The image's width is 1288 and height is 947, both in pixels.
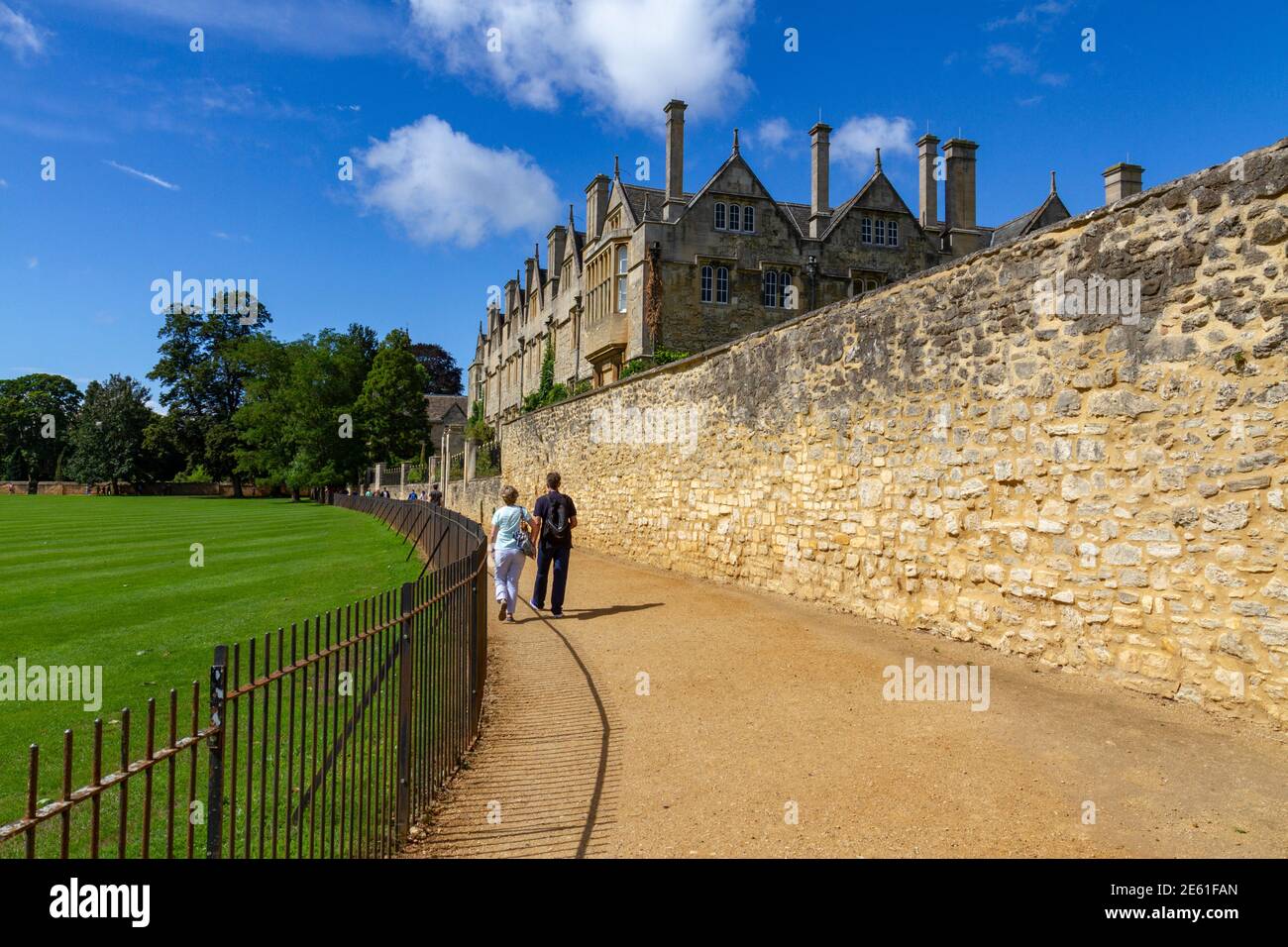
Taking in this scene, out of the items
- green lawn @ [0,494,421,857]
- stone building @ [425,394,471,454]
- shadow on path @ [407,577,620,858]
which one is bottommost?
shadow on path @ [407,577,620,858]

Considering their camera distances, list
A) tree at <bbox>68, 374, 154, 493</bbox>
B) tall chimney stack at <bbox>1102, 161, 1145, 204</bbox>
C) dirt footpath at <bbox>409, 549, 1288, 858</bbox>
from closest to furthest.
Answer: dirt footpath at <bbox>409, 549, 1288, 858</bbox>, tall chimney stack at <bbox>1102, 161, 1145, 204</bbox>, tree at <bbox>68, 374, 154, 493</bbox>

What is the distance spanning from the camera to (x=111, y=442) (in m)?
73.9

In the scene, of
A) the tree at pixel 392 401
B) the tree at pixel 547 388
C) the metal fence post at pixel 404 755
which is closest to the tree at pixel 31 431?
the tree at pixel 392 401

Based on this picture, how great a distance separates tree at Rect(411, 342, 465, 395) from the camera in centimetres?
9169

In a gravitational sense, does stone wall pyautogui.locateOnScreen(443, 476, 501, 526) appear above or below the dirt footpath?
above

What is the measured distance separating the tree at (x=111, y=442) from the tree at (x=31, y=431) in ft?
31.6

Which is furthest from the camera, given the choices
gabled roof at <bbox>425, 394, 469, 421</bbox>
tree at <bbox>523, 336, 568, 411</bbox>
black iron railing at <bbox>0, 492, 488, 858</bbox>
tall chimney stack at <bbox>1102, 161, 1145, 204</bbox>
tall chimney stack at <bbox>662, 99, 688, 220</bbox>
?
gabled roof at <bbox>425, 394, 469, 421</bbox>

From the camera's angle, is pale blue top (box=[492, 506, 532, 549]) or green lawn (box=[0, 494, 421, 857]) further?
pale blue top (box=[492, 506, 532, 549])

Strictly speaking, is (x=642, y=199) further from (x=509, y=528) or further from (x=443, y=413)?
(x=443, y=413)

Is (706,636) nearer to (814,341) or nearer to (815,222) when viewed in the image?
(814,341)

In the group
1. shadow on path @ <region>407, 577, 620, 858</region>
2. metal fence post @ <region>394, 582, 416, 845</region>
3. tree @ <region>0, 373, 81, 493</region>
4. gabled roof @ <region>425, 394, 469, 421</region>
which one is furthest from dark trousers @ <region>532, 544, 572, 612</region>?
tree @ <region>0, 373, 81, 493</region>

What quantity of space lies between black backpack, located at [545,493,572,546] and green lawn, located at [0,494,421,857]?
360cm

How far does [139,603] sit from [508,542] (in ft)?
19.9

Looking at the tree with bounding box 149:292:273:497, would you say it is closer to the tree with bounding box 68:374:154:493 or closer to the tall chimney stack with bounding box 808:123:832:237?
the tree with bounding box 68:374:154:493
